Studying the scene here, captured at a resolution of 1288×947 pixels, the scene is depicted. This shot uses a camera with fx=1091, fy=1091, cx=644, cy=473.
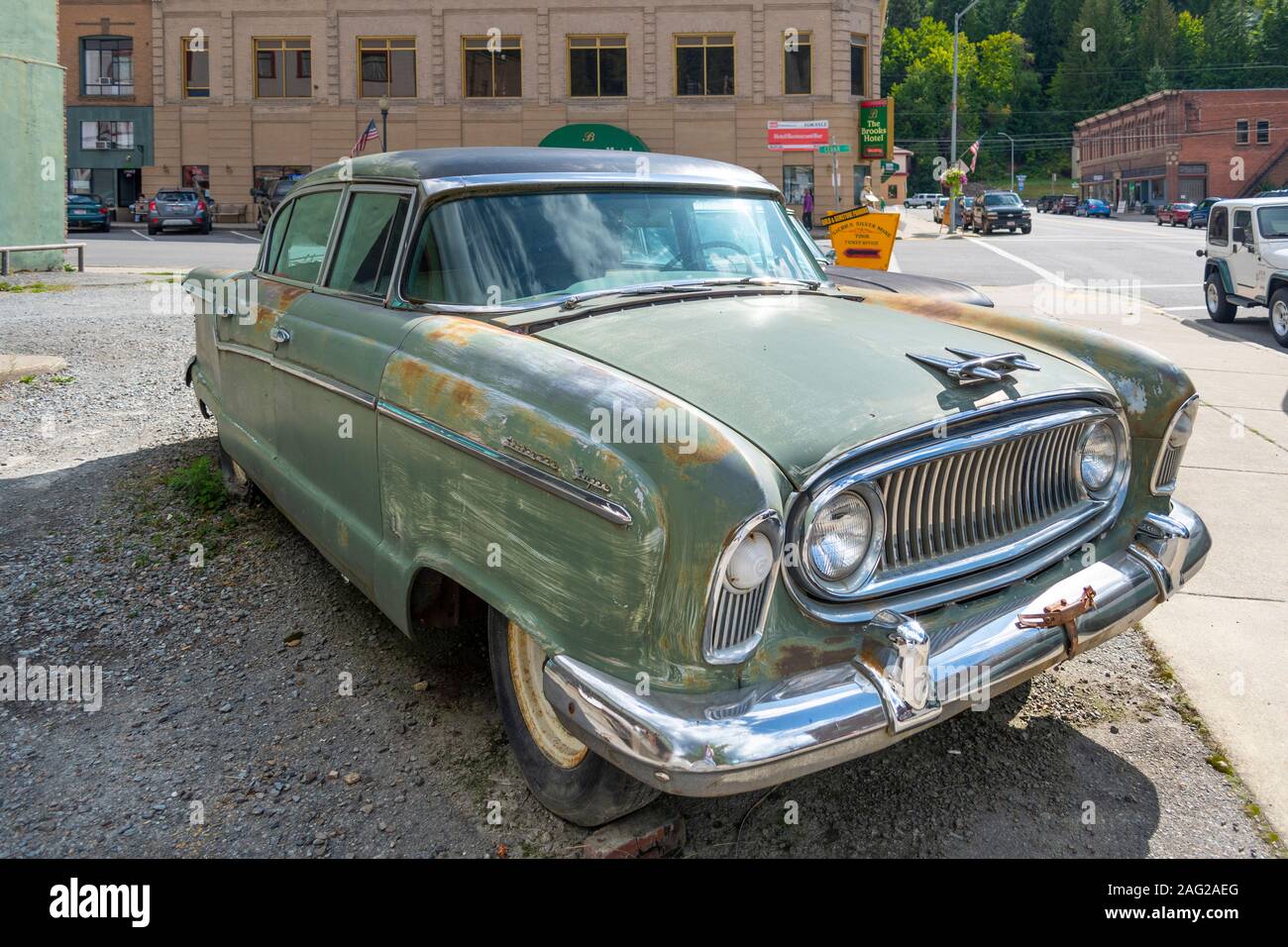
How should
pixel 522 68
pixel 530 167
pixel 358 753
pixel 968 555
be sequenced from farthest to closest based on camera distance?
pixel 522 68 < pixel 530 167 < pixel 358 753 < pixel 968 555

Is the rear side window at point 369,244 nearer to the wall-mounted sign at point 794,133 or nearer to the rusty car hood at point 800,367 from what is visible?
the rusty car hood at point 800,367

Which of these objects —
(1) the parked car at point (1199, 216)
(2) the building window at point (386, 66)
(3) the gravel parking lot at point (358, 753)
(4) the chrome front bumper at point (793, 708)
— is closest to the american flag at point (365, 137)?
(2) the building window at point (386, 66)

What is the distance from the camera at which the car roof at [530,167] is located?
380cm

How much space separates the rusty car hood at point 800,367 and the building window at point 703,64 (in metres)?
38.2

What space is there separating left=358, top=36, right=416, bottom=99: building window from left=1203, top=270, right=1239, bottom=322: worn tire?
31542 millimetres

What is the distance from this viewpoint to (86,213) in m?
35.4

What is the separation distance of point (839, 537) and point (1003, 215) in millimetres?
41312

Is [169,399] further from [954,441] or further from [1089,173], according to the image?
[1089,173]

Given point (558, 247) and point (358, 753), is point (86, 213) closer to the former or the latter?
point (558, 247)

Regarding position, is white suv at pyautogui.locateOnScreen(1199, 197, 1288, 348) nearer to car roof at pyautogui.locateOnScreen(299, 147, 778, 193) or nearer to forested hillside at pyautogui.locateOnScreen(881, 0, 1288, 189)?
car roof at pyautogui.locateOnScreen(299, 147, 778, 193)

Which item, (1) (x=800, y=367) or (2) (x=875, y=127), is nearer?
(1) (x=800, y=367)

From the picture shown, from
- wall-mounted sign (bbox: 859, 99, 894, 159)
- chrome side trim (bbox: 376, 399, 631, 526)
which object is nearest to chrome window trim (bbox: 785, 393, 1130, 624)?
chrome side trim (bbox: 376, 399, 631, 526)

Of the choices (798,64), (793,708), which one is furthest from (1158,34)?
(793,708)

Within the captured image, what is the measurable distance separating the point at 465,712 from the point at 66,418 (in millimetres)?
5359
